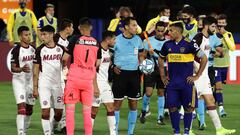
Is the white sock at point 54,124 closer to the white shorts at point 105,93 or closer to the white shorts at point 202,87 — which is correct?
the white shorts at point 105,93

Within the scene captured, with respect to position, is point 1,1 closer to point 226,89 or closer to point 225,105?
point 226,89

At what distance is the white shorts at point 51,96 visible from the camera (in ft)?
45.1

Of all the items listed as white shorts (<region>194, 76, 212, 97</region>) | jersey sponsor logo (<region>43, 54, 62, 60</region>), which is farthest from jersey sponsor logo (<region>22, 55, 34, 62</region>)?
white shorts (<region>194, 76, 212, 97</region>)

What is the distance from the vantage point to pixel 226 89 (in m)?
24.2

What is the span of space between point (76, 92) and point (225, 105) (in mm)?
7773

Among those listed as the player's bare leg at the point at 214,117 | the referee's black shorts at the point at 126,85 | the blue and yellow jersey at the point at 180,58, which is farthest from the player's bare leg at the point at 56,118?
the player's bare leg at the point at 214,117

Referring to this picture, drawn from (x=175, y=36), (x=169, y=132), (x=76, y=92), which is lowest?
(x=169, y=132)

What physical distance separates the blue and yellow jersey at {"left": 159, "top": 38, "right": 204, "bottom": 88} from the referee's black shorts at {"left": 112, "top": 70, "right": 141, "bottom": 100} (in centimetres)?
89

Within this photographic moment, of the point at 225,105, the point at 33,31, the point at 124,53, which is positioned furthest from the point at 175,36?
the point at 33,31

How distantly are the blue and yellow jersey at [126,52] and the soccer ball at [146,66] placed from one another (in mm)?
509

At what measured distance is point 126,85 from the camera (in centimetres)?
1470

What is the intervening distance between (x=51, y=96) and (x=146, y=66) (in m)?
2.17

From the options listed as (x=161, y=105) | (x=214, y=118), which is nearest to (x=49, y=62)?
(x=214, y=118)

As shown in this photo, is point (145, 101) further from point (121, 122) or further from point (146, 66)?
point (146, 66)
